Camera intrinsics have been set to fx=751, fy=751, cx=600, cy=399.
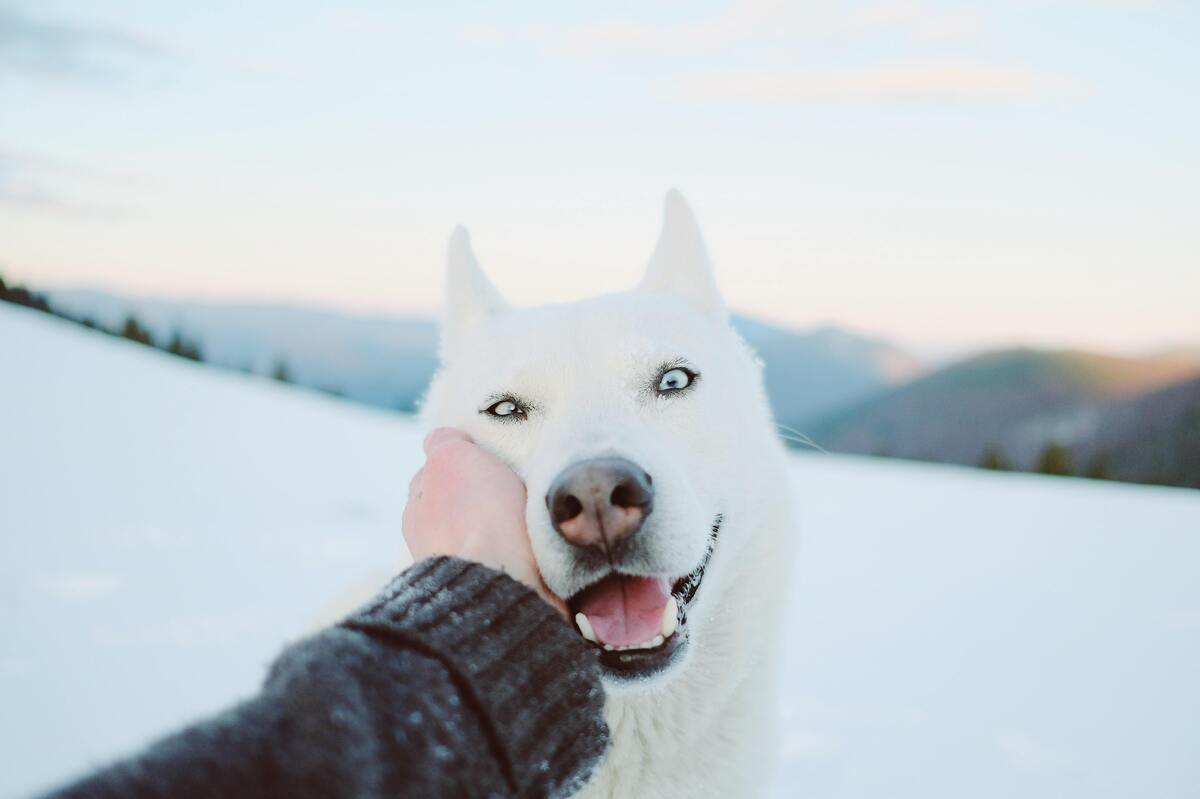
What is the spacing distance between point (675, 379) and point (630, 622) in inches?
26.5

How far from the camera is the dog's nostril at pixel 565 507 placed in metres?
1.51

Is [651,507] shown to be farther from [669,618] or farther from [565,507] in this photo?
[669,618]

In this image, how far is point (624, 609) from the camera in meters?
1.65

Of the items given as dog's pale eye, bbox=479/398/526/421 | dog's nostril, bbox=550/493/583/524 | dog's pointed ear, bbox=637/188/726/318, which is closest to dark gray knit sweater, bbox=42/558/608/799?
dog's nostril, bbox=550/493/583/524

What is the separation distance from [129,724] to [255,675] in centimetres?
59

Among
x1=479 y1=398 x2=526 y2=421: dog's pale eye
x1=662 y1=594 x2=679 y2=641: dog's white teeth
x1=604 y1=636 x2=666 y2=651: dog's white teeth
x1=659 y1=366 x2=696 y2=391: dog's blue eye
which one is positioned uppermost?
x1=659 y1=366 x2=696 y2=391: dog's blue eye

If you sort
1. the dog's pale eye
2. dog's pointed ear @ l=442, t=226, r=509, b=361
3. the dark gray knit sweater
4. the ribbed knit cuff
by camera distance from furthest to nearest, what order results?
1. dog's pointed ear @ l=442, t=226, r=509, b=361
2. the dog's pale eye
3. the ribbed knit cuff
4. the dark gray knit sweater

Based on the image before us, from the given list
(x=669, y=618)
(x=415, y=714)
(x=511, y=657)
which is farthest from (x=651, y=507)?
(x=415, y=714)

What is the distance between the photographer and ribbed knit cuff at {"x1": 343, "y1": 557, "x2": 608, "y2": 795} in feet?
3.39

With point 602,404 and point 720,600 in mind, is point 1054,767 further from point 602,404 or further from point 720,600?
point 602,404

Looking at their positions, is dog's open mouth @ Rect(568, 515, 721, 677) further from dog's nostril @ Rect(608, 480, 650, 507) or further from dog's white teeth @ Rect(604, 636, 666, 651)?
dog's nostril @ Rect(608, 480, 650, 507)

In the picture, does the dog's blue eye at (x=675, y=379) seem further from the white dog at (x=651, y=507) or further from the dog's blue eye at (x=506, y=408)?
the dog's blue eye at (x=506, y=408)

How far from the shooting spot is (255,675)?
3.71m

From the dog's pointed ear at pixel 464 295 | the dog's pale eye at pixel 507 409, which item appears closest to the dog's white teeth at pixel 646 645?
the dog's pale eye at pixel 507 409
